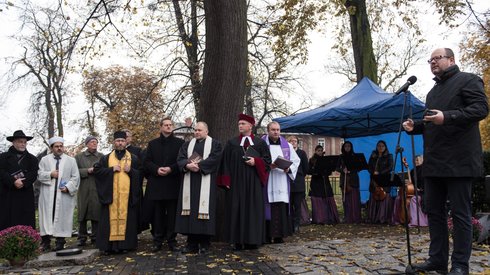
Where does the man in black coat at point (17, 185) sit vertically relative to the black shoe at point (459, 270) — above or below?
above

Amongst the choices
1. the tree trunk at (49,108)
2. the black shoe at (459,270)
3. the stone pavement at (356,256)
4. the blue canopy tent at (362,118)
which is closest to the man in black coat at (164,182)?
the stone pavement at (356,256)

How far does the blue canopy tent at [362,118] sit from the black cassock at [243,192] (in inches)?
118

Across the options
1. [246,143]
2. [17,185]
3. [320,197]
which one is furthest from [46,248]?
[320,197]

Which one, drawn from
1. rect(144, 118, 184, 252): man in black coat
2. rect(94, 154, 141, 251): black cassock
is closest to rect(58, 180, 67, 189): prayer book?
rect(94, 154, 141, 251): black cassock

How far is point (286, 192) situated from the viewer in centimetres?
841

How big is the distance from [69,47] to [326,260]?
681cm

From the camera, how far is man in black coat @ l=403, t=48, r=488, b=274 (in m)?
4.69

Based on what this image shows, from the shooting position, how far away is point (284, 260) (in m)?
6.56

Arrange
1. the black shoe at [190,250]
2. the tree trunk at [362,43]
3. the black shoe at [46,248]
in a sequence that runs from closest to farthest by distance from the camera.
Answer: the black shoe at [190,250] < the black shoe at [46,248] < the tree trunk at [362,43]

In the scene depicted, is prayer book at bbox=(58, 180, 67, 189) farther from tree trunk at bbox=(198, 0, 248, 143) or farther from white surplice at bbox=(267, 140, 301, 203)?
white surplice at bbox=(267, 140, 301, 203)

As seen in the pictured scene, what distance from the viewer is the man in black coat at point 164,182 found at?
7.89m

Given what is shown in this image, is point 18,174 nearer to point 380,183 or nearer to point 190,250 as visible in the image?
point 190,250

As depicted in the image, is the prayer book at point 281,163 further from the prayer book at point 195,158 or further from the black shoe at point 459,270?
the black shoe at point 459,270

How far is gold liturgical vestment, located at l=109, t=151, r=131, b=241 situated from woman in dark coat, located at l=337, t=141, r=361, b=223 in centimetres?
557
